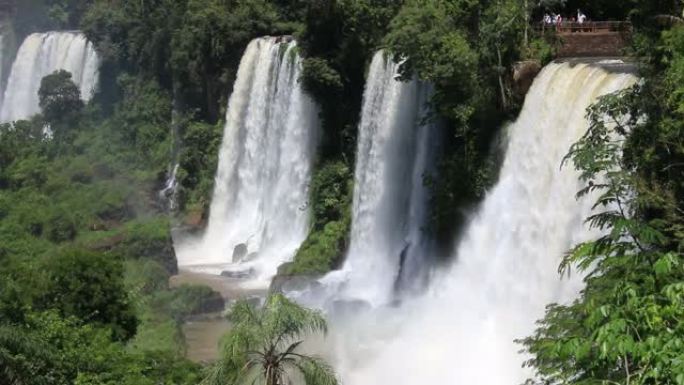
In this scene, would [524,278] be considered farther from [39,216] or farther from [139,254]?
[39,216]

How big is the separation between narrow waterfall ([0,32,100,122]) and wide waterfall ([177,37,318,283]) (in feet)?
60.7


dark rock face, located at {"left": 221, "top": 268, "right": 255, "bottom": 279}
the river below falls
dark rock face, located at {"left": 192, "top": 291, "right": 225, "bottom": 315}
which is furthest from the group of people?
dark rock face, located at {"left": 221, "top": 268, "right": 255, "bottom": 279}

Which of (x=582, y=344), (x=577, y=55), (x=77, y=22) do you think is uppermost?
(x=77, y=22)

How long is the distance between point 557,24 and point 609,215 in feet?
40.1

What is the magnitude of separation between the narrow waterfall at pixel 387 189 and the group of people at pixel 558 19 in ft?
11.9

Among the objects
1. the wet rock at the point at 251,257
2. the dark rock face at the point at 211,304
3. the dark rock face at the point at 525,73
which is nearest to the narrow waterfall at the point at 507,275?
the dark rock face at the point at 525,73

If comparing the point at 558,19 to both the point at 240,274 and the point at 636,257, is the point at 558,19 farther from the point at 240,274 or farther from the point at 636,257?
the point at 636,257

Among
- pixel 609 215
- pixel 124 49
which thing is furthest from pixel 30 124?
pixel 609 215

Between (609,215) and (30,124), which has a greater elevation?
(30,124)

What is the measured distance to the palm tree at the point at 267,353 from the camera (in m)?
11.6

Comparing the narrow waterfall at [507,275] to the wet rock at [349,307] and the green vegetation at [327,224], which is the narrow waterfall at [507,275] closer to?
the wet rock at [349,307]

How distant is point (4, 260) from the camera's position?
26469 millimetres

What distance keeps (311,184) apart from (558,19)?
1052 cm

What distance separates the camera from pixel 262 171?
35.1m
